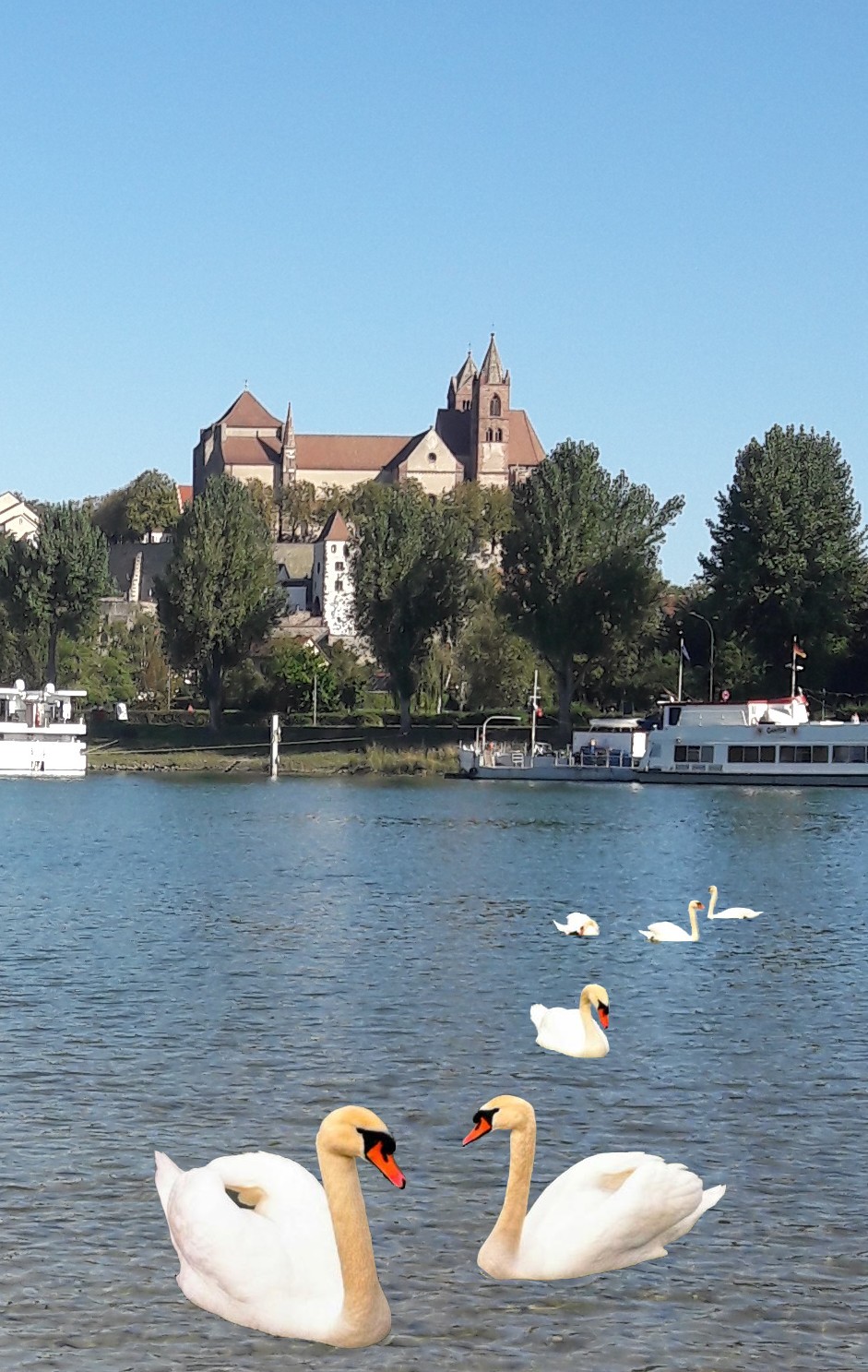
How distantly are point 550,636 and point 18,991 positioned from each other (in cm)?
8223

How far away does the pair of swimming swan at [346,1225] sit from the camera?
36.2 ft

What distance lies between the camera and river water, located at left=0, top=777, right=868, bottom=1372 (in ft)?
39.8

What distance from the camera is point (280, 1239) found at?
11672 millimetres

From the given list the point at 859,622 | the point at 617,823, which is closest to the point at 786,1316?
the point at 617,823

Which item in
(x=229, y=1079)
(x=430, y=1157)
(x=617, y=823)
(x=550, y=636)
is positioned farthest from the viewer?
(x=550, y=636)

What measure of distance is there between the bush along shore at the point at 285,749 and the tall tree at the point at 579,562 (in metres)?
8.92

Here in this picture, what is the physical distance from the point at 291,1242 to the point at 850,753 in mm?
88525

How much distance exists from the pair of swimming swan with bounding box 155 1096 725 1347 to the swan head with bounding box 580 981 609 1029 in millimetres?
7298

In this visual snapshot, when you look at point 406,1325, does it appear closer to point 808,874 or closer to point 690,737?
point 808,874

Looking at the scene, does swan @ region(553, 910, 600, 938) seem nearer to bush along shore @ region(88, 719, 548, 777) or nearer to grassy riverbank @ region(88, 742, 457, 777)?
bush along shore @ region(88, 719, 548, 777)

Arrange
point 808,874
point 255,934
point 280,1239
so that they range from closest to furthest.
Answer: point 280,1239 < point 255,934 < point 808,874

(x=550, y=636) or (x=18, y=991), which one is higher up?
(x=550, y=636)

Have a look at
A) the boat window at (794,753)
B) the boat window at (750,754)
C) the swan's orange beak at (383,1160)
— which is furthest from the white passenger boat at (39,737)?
the swan's orange beak at (383,1160)

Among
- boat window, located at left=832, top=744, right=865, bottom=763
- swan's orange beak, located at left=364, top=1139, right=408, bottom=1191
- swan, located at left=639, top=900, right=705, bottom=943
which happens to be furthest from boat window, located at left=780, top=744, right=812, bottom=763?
swan's orange beak, located at left=364, top=1139, right=408, bottom=1191
